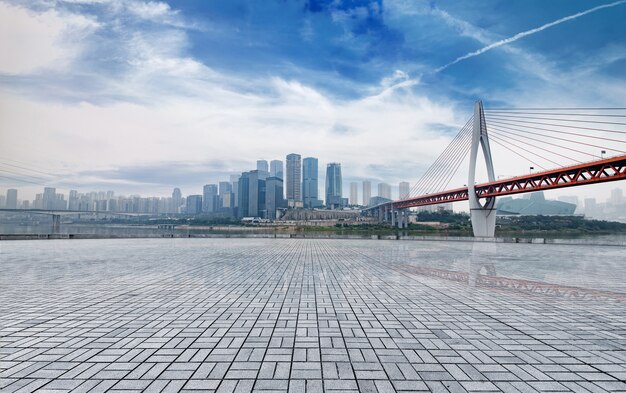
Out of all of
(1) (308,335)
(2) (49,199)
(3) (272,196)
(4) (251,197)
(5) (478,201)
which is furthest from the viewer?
(3) (272,196)

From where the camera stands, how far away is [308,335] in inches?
198

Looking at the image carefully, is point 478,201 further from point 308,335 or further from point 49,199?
point 49,199

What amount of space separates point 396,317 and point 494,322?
5.54 feet

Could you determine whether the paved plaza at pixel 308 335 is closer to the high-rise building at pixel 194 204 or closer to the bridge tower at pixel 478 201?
the bridge tower at pixel 478 201

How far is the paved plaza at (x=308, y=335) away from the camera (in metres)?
3.63

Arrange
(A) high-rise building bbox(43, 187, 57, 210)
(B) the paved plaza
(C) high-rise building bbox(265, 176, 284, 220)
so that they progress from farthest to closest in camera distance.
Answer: (C) high-rise building bbox(265, 176, 284, 220) < (A) high-rise building bbox(43, 187, 57, 210) < (B) the paved plaza

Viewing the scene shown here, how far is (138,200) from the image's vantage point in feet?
465

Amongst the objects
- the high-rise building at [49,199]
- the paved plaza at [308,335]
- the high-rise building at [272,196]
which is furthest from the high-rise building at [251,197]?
the paved plaza at [308,335]

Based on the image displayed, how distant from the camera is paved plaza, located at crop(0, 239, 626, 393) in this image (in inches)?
143

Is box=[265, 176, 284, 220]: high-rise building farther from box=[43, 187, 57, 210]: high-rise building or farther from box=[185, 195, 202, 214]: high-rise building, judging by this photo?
box=[43, 187, 57, 210]: high-rise building

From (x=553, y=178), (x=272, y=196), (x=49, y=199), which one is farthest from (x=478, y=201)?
(x=272, y=196)

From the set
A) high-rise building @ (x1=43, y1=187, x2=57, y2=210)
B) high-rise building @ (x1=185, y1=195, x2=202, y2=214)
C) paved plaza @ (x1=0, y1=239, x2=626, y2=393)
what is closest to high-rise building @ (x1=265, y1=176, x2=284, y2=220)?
high-rise building @ (x1=185, y1=195, x2=202, y2=214)

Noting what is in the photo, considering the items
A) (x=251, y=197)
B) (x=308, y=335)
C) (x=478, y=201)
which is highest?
(x=251, y=197)

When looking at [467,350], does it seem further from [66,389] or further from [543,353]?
[66,389]
